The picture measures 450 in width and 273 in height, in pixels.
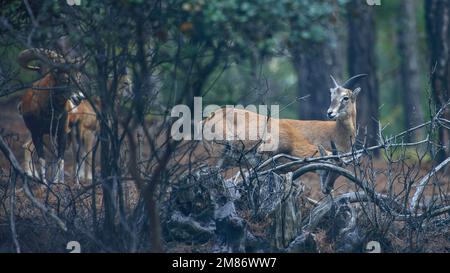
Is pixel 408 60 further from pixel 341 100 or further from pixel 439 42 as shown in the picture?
pixel 341 100

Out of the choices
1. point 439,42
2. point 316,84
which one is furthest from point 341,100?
point 316,84

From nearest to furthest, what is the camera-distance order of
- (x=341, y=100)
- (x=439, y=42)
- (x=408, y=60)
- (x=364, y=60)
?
(x=341, y=100)
(x=439, y=42)
(x=364, y=60)
(x=408, y=60)

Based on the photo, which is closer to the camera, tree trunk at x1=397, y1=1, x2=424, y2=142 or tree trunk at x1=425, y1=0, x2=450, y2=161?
tree trunk at x1=425, y1=0, x2=450, y2=161

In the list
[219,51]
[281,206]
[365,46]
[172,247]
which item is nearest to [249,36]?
[219,51]

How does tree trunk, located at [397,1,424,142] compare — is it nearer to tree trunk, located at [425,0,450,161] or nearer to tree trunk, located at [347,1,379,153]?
Answer: tree trunk, located at [347,1,379,153]

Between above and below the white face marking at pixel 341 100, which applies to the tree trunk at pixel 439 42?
above

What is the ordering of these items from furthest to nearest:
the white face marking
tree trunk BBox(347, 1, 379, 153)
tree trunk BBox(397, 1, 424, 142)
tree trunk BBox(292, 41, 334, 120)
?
tree trunk BBox(397, 1, 424, 142)
tree trunk BBox(292, 41, 334, 120)
tree trunk BBox(347, 1, 379, 153)
the white face marking

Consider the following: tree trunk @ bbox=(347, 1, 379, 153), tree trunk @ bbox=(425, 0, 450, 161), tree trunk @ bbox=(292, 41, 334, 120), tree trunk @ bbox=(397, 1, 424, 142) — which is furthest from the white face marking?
tree trunk @ bbox=(397, 1, 424, 142)

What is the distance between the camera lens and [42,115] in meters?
12.2

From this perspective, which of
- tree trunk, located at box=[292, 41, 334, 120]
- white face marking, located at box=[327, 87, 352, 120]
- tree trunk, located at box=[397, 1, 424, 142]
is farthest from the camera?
tree trunk, located at box=[397, 1, 424, 142]

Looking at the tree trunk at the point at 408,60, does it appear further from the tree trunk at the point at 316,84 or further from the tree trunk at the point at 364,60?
the tree trunk at the point at 316,84

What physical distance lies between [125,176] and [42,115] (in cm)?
424

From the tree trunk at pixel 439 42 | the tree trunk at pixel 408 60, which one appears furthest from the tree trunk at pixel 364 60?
the tree trunk at pixel 408 60
